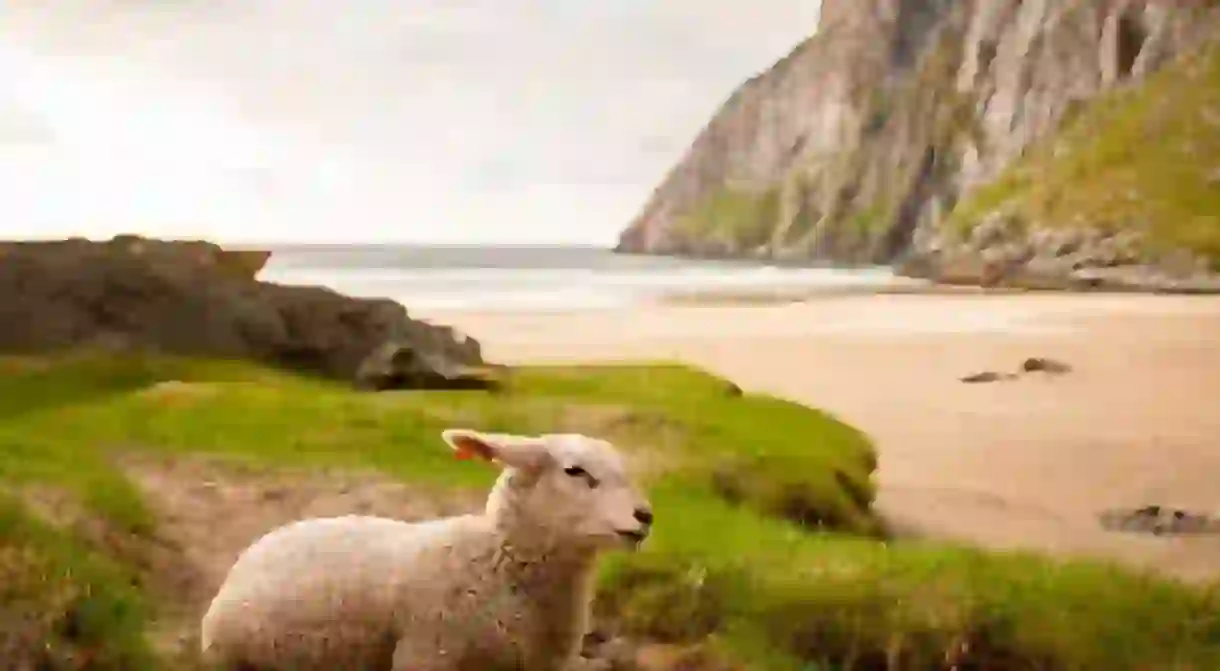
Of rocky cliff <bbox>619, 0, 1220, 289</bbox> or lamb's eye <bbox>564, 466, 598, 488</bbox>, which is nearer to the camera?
lamb's eye <bbox>564, 466, 598, 488</bbox>

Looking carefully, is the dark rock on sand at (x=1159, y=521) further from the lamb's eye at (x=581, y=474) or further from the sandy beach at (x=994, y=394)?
the lamb's eye at (x=581, y=474)

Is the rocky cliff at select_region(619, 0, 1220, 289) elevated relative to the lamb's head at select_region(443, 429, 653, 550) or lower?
elevated

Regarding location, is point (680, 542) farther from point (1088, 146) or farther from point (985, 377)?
point (1088, 146)

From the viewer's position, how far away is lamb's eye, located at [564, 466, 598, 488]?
279 inches

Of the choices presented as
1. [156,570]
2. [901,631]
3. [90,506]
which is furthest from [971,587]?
[90,506]

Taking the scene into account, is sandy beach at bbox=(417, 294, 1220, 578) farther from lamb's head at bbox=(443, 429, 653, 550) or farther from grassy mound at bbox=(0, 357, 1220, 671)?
lamb's head at bbox=(443, 429, 653, 550)

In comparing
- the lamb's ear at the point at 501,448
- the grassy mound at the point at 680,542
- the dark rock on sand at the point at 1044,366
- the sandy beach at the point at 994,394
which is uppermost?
the lamb's ear at the point at 501,448

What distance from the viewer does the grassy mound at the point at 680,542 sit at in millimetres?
9172

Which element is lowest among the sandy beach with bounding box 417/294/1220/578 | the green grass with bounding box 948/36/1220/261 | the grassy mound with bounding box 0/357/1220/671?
the sandy beach with bounding box 417/294/1220/578

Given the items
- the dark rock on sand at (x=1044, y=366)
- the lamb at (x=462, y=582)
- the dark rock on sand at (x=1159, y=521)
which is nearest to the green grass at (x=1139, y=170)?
the dark rock on sand at (x=1044, y=366)

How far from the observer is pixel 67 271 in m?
19.7

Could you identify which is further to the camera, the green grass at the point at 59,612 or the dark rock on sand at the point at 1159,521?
the dark rock on sand at the point at 1159,521

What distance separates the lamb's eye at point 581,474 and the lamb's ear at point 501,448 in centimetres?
16

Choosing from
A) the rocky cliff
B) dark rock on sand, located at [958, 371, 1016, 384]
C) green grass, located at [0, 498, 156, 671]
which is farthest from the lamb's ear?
the rocky cliff
